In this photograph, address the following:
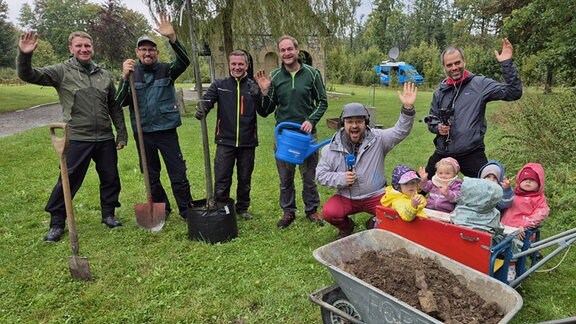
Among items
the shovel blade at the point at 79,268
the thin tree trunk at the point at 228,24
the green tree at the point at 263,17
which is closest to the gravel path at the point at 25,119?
the green tree at the point at 263,17

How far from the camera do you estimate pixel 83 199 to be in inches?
221

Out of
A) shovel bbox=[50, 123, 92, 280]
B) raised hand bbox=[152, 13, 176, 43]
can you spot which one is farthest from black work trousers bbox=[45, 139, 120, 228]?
raised hand bbox=[152, 13, 176, 43]

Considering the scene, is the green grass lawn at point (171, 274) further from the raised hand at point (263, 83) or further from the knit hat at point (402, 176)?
the raised hand at point (263, 83)

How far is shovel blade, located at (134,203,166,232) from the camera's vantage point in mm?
4480

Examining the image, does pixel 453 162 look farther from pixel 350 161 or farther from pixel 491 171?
pixel 350 161

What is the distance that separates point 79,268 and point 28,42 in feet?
6.64

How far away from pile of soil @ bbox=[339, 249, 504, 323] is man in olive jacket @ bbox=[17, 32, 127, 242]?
3006 millimetres

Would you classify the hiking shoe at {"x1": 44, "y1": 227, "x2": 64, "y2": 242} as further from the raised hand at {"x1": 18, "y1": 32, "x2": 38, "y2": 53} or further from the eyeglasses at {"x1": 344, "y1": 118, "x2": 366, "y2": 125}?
the eyeglasses at {"x1": 344, "y1": 118, "x2": 366, "y2": 125}

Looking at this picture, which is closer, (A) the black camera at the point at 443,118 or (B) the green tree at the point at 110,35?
(A) the black camera at the point at 443,118

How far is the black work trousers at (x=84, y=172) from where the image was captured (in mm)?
4152

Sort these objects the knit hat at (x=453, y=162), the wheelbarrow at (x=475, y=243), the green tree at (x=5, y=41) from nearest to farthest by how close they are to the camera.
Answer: the wheelbarrow at (x=475, y=243), the knit hat at (x=453, y=162), the green tree at (x=5, y=41)

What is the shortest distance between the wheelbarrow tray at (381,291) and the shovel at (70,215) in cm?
213

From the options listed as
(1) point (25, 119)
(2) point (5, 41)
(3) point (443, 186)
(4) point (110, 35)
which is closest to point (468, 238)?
(3) point (443, 186)

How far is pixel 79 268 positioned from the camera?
11.2 ft
